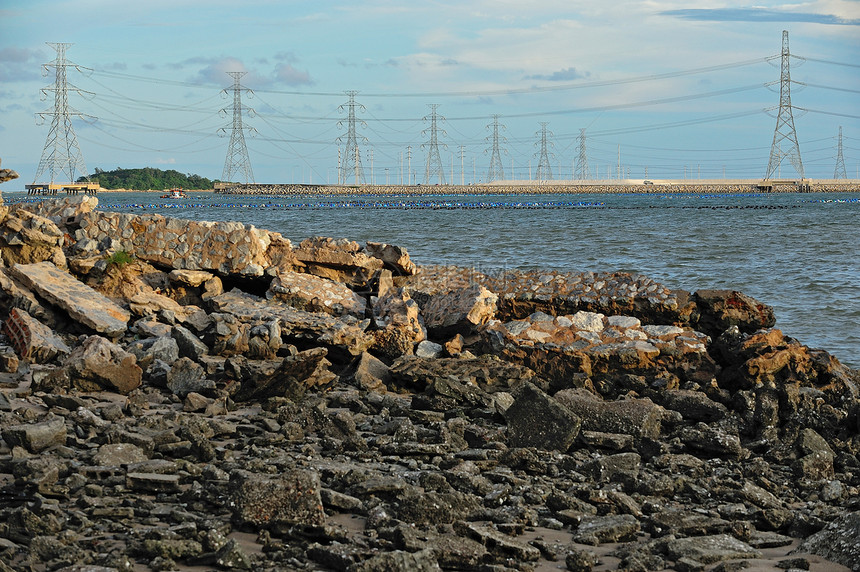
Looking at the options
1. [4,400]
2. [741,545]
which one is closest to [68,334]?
[4,400]

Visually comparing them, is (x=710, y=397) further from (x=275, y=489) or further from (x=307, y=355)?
(x=275, y=489)

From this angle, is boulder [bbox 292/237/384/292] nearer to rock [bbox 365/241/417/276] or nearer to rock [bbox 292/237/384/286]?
rock [bbox 292/237/384/286]

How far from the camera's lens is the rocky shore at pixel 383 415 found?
4.50 meters

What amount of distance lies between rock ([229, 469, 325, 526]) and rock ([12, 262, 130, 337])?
5.82 metres

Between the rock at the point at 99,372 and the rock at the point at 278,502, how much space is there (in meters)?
3.56

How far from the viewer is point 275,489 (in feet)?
15.1

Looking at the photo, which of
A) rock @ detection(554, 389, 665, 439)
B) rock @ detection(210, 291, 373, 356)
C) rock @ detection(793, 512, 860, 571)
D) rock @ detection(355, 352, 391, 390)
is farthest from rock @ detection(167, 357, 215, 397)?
rock @ detection(793, 512, 860, 571)

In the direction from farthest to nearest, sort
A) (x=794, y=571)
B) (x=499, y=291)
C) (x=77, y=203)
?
1. (x=77, y=203)
2. (x=499, y=291)
3. (x=794, y=571)

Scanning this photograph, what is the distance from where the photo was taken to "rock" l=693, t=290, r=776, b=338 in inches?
398

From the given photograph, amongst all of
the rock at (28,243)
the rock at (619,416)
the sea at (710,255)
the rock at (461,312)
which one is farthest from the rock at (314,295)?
the rock at (619,416)

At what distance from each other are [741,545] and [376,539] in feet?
6.46

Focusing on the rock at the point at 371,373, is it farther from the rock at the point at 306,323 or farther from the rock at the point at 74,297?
the rock at the point at 74,297

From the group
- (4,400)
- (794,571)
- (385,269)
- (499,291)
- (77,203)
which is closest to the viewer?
(794,571)

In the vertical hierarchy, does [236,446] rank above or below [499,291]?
below
